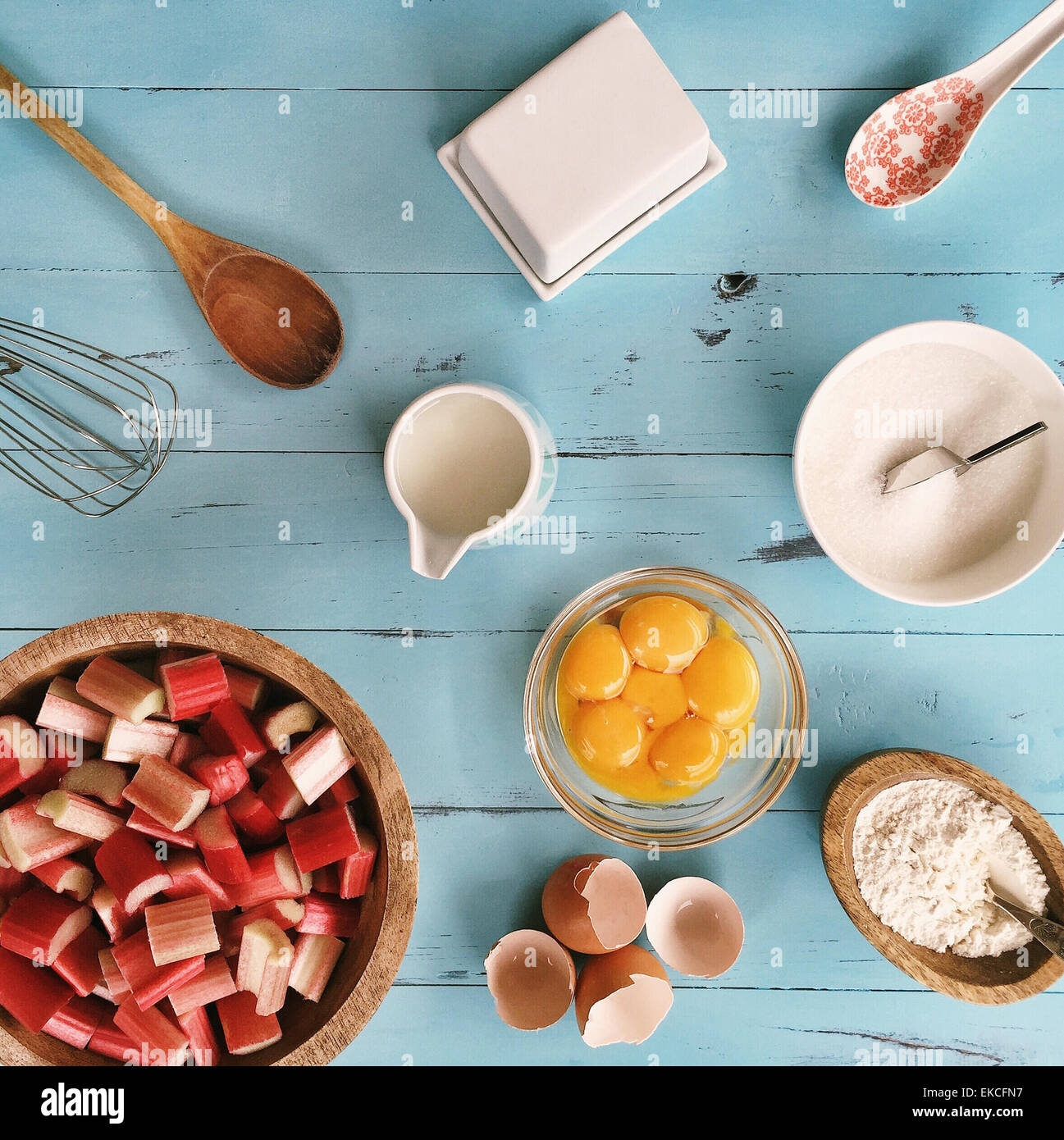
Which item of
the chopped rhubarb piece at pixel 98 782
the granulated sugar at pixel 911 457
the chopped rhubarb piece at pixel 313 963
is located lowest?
the chopped rhubarb piece at pixel 313 963

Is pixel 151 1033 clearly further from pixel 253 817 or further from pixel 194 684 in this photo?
pixel 194 684

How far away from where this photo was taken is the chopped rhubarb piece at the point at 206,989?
72 centimetres

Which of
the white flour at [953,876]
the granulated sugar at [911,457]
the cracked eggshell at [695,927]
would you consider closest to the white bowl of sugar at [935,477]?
the granulated sugar at [911,457]

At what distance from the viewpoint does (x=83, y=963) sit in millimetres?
744

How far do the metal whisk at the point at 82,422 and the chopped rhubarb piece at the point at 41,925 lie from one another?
1.27 feet

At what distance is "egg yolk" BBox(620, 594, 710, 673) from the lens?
76 centimetres

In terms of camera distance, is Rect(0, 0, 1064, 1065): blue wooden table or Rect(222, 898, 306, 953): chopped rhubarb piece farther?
Rect(0, 0, 1064, 1065): blue wooden table

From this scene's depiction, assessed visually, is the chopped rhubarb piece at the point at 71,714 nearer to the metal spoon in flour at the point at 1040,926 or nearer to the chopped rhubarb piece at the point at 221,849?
the chopped rhubarb piece at the point at 221,849

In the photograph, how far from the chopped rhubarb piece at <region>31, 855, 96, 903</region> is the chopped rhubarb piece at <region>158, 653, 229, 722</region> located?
0.55 ft

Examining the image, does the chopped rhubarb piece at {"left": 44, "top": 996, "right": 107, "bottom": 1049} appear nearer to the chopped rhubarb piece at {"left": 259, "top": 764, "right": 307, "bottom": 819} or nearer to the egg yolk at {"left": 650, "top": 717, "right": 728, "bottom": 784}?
the chopped rhubarb piece at {"left": 259, "top": 764, "right": 307, "bottom": 819}

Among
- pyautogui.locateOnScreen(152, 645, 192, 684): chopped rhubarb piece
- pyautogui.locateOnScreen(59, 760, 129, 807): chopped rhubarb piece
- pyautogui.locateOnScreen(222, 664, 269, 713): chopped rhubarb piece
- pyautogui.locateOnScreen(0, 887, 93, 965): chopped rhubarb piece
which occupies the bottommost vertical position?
pyautogui.locateOnScreen(0, 887, 93, 965): chopped rhubarb piece

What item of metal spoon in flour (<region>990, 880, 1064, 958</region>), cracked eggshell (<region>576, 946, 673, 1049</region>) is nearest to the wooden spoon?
cracked eggshell (<region>576, 946, 673, 1049</region>)

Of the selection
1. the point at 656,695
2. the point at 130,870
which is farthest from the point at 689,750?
the point at 130,870

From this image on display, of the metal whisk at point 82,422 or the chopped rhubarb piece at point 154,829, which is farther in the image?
the metal whisk at point 82,422
